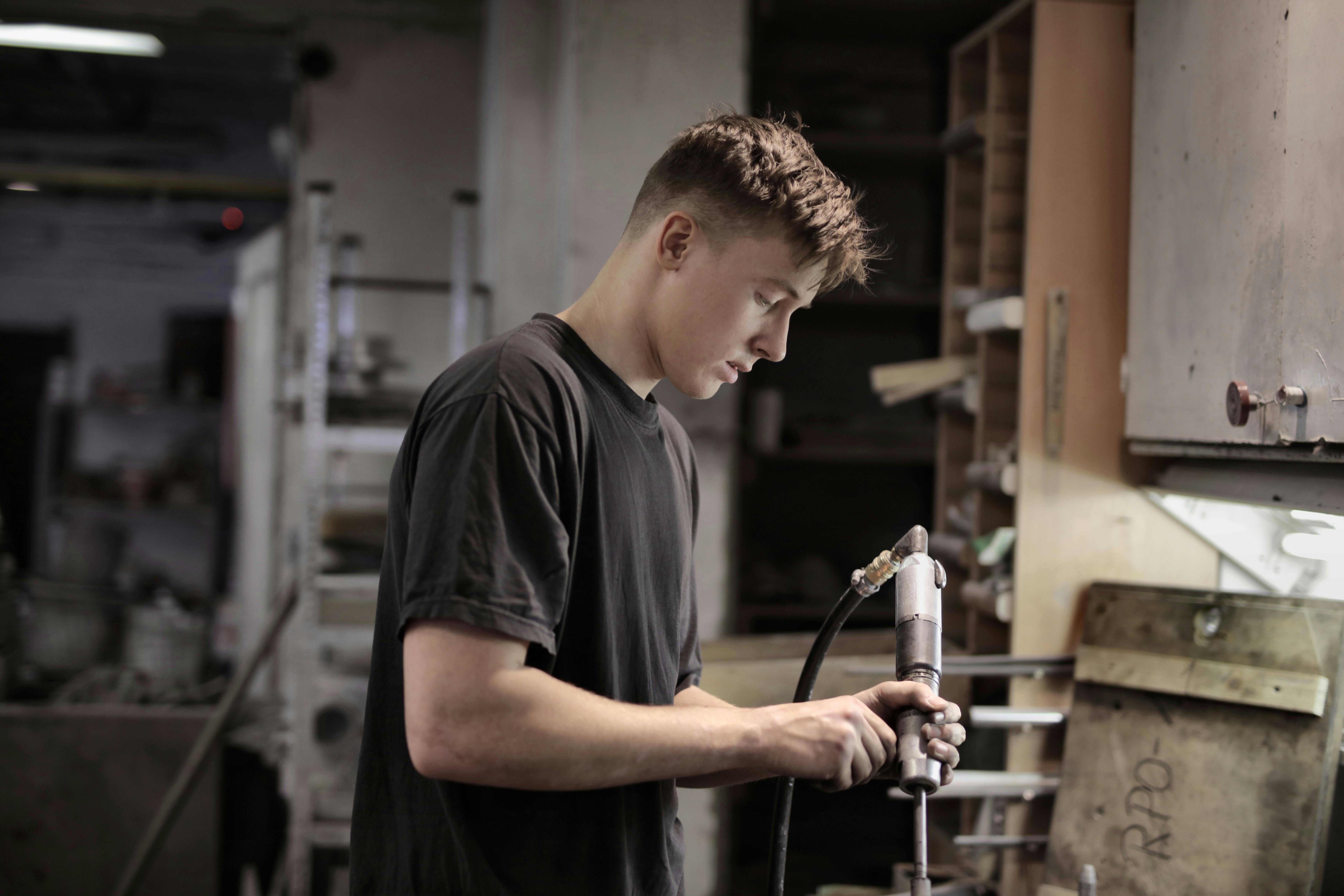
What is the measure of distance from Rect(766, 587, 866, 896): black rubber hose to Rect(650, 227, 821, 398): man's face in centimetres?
31

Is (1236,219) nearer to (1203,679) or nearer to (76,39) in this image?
(1203,679)

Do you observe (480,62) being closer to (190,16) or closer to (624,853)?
(190,16)

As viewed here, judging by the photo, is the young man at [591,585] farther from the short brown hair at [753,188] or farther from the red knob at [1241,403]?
the red knob at [1241,403]

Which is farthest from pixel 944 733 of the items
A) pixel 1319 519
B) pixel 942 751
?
pixel 1319 519

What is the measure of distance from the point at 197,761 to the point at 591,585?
2.71 metres

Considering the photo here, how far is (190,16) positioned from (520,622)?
11.4 ft

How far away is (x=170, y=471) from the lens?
4.84 meters

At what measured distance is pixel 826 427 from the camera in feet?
9.49

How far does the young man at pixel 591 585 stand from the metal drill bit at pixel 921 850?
5 centimetres

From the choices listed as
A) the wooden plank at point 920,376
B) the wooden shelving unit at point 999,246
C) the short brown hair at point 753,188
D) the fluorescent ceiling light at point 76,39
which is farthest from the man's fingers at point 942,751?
the fluorescent ceiling light at point 76,39

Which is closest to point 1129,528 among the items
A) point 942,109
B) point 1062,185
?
point 1062,185

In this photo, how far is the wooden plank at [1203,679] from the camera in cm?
141

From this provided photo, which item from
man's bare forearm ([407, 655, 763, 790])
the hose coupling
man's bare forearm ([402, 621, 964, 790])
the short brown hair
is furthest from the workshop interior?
the short brown hair

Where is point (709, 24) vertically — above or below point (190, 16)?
below
